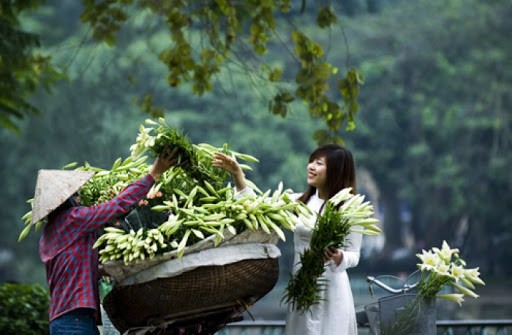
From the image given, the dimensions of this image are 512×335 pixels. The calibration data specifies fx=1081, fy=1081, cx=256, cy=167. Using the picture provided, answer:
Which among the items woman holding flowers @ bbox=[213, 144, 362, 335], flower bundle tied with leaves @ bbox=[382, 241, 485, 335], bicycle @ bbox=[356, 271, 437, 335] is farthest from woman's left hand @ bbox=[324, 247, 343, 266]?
flower bundle tied with leaves @ bbox=[382, 241, 485, 335]

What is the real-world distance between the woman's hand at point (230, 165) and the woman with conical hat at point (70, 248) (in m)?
0.24

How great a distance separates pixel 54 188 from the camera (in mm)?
5211

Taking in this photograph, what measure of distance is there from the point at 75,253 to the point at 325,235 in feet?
3.95

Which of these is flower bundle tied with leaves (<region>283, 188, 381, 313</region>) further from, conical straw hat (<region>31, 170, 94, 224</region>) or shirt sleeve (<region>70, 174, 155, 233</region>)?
conical straw hat (<region>31, 170, 94, 224</region>)

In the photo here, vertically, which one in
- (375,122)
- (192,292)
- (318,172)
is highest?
(375,122)

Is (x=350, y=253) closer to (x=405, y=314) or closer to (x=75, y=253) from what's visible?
(x=405, y=314)

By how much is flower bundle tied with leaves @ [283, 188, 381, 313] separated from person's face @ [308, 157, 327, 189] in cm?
28

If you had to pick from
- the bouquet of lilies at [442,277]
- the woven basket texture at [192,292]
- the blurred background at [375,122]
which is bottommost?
the woven basket texture at [192,292]

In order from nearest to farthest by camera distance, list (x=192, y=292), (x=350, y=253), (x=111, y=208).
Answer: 1. (x=192, y=292)
2. (x=111, y=208)
3. (x=350, y=253)

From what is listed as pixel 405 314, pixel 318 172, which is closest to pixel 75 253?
pixel 318 172

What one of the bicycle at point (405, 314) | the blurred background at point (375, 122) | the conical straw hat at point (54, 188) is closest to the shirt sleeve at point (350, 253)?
the bicycle at point (405, 314)

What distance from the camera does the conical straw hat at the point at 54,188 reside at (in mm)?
5172

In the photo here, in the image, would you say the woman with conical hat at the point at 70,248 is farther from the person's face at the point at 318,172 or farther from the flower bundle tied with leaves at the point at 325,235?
the person's face at the point at 318,172

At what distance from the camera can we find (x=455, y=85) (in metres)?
42.2
